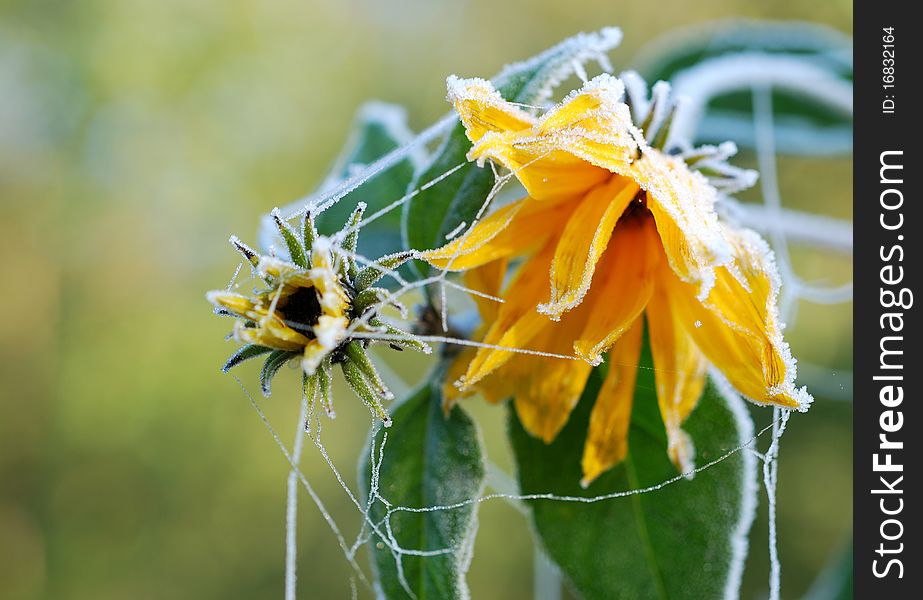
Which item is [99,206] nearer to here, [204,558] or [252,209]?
[252,209]

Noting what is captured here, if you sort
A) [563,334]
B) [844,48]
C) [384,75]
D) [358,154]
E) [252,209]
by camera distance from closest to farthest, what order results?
[563,334], [358,154], [844,48], [252,209], [384,75]

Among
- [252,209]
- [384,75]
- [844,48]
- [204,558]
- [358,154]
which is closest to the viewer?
[358,154]

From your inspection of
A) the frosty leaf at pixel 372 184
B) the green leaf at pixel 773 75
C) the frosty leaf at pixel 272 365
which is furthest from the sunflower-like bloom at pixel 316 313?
the green leaf at pixel 773 75

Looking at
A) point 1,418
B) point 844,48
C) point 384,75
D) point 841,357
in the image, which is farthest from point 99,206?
point 844,48

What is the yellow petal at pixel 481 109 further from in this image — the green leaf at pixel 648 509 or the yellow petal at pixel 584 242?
the green leaf at pixel 648 509

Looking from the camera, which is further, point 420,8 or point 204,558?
point 420,8
